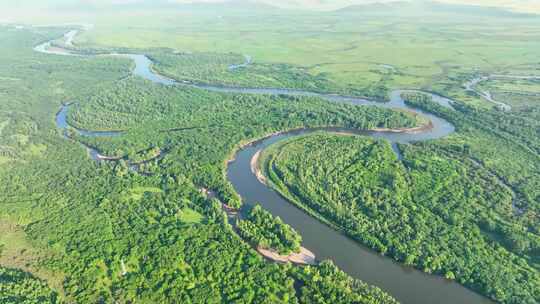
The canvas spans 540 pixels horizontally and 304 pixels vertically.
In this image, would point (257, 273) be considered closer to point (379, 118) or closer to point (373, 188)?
point (373, 188)

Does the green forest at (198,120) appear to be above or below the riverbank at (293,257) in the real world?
above

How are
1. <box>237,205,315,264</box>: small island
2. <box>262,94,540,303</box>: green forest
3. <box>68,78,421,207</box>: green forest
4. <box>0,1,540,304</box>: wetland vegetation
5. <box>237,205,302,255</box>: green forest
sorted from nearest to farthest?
<box>0,1,540,304</box>: wetland vegetation
<box>262,94,540,303</box>: green forest
<box>237,205,315,264</box>: small island
<box>237,205,302,255</box>: green forest
<box>68,78,421,207</box>: green forest

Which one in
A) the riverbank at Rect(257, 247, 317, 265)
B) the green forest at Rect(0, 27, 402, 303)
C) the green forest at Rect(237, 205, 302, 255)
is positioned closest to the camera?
the green forest at Rect(0, 27, 402, 303)

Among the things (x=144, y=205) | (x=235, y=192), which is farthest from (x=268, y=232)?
(x=144, y=205)

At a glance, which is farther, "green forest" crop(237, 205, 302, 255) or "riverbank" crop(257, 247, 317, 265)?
"green forest" crop(237, 205, 302, 255)

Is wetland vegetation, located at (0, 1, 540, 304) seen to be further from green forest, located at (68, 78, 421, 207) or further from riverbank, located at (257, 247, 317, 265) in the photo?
riverbank, located at (257, 247, 317, 265)

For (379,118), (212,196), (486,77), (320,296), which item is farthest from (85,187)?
(486,77)

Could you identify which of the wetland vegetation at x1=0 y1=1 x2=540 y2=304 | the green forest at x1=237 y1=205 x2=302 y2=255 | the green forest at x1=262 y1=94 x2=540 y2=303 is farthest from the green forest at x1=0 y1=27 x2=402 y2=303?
the green forest at x1=262 y1=94 x2=540 y2=303

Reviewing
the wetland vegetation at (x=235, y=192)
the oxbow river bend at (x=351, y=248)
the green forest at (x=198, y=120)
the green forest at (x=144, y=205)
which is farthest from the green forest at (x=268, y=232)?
the green forest at (x=198, y=120)

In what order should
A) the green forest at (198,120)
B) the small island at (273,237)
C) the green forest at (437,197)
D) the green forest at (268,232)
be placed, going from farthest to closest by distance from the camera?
the green forest at (198,120) < the green forest at (268,232) < the small island at (273,237) < the green forest at (437,197)

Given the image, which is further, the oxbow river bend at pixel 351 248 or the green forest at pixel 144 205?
the oxbow river bend at pixel 351 248

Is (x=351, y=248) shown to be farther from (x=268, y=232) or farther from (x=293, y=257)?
(x=268, y=232)

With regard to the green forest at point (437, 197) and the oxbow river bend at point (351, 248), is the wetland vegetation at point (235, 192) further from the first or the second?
the oxbow river bend at point (351, 248)
